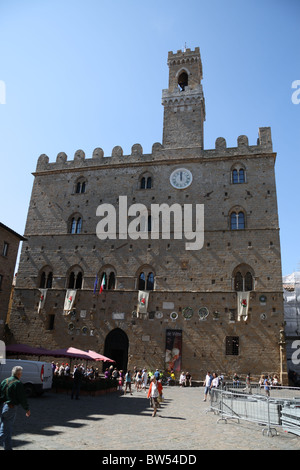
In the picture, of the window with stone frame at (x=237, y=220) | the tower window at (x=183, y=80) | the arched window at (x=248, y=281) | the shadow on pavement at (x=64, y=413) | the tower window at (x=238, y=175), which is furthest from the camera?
the tower window at (x=183, y=80)

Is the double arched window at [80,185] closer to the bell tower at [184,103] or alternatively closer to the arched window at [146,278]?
the bell tower at [184,103]

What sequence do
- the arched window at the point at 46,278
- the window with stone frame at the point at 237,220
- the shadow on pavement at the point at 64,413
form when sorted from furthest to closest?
the arched window at the point at 46,278 < the window with stone frame at the point at 237,220 < the shadow on pavement at the point at 64,413

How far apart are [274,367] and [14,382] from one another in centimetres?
1766

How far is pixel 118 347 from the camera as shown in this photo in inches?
894

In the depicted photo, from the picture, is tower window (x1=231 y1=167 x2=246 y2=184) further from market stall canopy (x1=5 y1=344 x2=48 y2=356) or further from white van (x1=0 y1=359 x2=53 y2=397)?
white van (x1=0 y1=359 x2=53 y2=397)

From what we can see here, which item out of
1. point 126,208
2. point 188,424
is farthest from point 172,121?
point 188,424

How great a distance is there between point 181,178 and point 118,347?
12.6 meters

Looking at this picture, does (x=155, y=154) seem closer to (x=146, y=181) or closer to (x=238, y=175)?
(x=146, y=181)

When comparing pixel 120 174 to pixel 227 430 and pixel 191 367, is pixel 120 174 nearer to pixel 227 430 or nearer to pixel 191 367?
pixel 191 367

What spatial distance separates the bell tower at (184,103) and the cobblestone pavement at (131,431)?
19610 millimetres

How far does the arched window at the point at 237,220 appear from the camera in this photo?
23.3 metres

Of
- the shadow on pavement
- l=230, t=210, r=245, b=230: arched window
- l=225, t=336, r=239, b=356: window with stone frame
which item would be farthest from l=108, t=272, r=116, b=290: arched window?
the shadow on pavement

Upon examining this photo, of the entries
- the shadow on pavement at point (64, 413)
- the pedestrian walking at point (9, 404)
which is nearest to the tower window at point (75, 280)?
the shadow on pavement at point (64, 413)

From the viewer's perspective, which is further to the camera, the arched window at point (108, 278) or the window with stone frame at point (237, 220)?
the arched window at point (108, 278)
